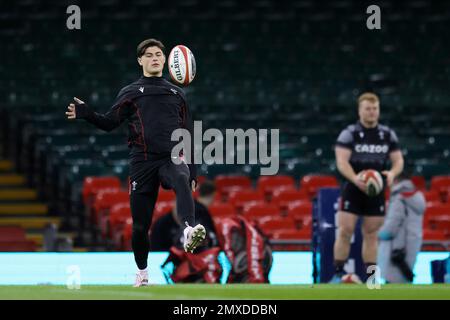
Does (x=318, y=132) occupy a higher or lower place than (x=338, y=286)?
higher

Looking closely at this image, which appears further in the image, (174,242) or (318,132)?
(318,132)

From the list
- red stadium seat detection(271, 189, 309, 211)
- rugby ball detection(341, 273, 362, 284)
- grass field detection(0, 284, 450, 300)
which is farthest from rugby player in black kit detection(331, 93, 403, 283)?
red stadium seat detection(271, 189, 309, 211)

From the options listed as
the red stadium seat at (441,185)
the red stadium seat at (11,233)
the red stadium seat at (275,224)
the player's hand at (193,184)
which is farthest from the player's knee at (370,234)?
the red stadium seat at (441,185)

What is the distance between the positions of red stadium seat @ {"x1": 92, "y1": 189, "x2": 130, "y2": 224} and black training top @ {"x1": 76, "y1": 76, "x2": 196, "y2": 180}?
319 inches

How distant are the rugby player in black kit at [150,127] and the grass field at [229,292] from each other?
0.50m

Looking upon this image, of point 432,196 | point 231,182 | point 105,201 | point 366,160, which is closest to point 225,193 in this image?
point 231,182

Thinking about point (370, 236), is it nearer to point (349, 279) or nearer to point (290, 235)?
point (349, 279)

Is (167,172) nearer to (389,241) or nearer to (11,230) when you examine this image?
(389,241)

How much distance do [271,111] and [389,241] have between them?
30.5ft

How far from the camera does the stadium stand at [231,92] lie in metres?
18.3

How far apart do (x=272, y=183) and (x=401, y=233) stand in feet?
17.5

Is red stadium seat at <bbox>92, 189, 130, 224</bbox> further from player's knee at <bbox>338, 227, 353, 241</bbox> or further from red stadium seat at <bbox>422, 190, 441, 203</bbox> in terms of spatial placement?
player's knee at <bbox>338, 227, 353, 241</bbox>
